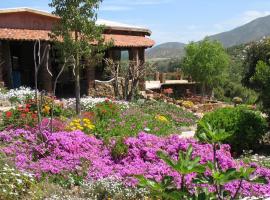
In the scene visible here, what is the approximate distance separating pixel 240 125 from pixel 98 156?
3.90 metres

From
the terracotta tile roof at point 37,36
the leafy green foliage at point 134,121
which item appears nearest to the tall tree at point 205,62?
the terracotta tile roof at point 37,36

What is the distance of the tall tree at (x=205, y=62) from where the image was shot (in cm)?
2953

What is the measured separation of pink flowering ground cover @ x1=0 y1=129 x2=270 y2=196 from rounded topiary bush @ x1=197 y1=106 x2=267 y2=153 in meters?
1.69

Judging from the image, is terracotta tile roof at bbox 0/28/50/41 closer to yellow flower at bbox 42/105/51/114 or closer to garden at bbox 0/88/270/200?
garden at bbox 0/88/270/200

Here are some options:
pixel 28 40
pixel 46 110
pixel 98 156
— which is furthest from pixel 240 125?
pixel 28 40

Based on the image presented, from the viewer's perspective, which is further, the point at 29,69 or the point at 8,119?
the point at 29,69

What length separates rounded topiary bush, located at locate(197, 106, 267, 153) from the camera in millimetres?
10539

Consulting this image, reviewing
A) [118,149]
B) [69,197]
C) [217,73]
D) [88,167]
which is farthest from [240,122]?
[217,73]

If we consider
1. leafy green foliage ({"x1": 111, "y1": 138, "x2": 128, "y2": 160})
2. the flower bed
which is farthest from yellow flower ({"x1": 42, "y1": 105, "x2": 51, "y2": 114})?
leafy green foliage ({"x1": 111, "y1": 138, "x2": 128, "y2": 160})

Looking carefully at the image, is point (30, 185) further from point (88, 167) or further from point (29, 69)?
point (29, 69)

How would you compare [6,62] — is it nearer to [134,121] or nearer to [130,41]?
[130,41]

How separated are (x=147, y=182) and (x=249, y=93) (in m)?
35.3

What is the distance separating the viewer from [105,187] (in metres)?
7.00

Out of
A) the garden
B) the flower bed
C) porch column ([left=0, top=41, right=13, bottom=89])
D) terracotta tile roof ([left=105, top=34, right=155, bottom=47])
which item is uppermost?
terracotta tile roof ([left=105, top=34, right=155, bottom=47])
